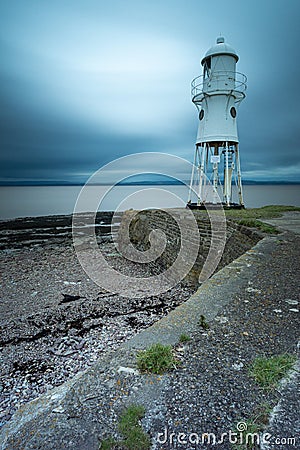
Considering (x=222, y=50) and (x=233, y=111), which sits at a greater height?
(x=222, y=50)

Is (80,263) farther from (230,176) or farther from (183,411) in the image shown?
(183,411)

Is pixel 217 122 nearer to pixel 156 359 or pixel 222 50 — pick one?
pixel 222 50

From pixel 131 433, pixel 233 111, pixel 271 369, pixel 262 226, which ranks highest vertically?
pixel 233 111

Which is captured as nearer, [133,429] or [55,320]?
[133,429]

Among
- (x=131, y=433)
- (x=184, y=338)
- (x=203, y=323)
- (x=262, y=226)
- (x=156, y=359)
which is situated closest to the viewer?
(x=131, y=433)

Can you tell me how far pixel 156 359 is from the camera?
8.84 ft

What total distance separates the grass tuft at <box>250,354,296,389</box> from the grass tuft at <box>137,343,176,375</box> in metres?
0.77

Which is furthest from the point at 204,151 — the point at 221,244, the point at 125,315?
the point at 125,315

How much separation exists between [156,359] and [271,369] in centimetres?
108

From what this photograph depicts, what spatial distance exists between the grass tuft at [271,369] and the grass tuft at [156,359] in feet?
2.53

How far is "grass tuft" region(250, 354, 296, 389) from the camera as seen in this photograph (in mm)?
2385

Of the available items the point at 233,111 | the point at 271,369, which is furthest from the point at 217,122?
the point at 271,369

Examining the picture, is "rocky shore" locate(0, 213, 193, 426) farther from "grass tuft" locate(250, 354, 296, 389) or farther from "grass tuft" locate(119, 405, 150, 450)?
"grass tuft" locate(250, 354, 296, 389)

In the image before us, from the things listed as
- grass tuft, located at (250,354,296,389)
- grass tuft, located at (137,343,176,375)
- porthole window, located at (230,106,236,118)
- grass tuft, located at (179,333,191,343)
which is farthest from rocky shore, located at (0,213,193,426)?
porthole window, located at (230,106,236,118)
